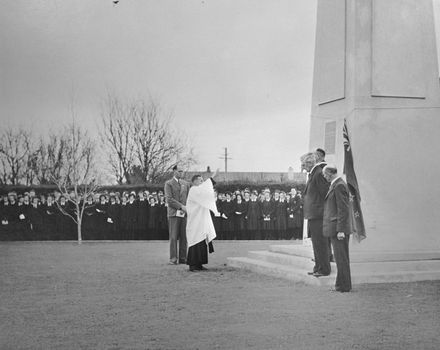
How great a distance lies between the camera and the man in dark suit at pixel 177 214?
46.5 feet

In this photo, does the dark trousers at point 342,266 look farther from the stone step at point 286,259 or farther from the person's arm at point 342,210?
the stone step at point 286,259

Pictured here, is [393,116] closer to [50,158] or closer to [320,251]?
[320,251]

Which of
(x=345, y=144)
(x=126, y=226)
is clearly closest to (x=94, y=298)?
(x=345, y=144)

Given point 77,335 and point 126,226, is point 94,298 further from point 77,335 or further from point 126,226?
point 126,226

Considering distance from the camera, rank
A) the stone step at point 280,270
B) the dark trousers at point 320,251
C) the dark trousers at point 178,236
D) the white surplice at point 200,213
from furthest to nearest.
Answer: the dark trousers at point 178,236 < the white surplice at point 200,213 < the dark trousers at point 320,251 < the stone step at point 280,270

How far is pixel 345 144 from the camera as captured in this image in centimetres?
1166

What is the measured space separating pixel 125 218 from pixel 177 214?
31.7ft

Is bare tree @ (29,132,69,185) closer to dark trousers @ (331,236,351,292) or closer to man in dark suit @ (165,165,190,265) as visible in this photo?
man in dark suit @ (165,165,190,265)

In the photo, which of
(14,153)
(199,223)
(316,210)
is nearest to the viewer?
(316,210)

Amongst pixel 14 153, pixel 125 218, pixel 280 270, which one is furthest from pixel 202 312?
pixel 125 218

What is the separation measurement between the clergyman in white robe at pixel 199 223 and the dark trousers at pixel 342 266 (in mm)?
3641

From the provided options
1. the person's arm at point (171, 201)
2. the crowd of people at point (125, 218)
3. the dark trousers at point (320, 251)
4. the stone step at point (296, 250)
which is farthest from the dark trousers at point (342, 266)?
the crowd of people at point (125, 218)

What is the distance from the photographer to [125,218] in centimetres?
2362

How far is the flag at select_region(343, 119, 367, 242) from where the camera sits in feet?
36.2
